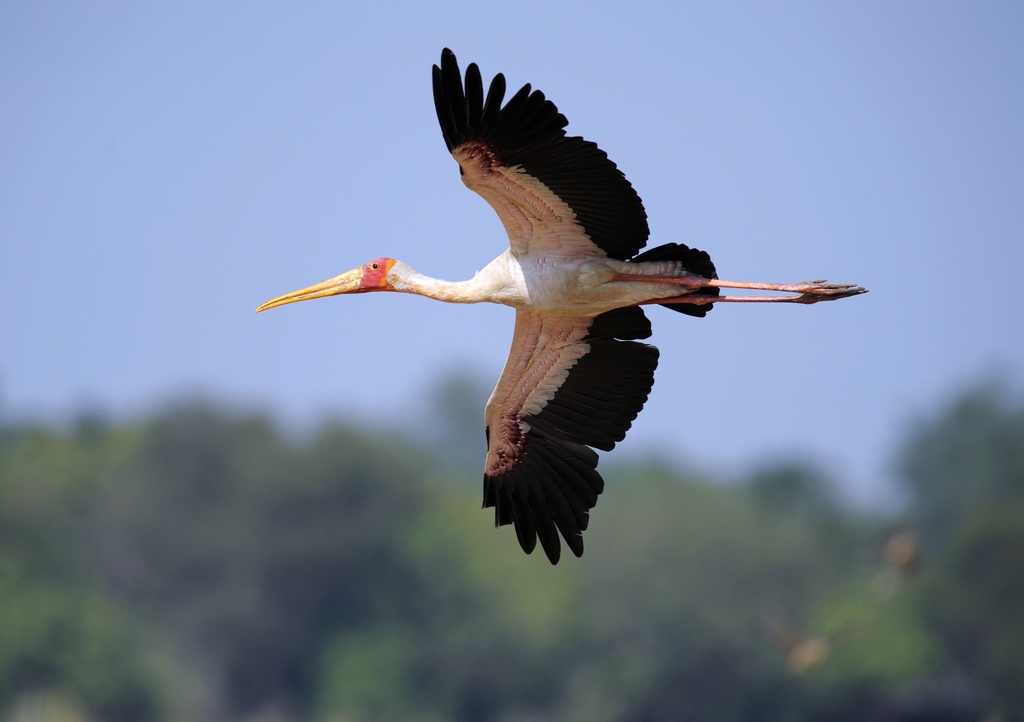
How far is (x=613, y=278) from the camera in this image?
44.4 feet

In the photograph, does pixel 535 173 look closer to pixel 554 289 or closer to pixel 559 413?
pixel 554 289

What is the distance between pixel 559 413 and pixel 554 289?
1.70 m

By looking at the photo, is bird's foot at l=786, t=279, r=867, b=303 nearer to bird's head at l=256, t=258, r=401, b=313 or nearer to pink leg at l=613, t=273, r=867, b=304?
pink leg at l=613, t=273, r=867, b=304

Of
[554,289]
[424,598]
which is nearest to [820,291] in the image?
[554,289]

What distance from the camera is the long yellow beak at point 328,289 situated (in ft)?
47.9

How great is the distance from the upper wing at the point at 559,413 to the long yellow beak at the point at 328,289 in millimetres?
1593

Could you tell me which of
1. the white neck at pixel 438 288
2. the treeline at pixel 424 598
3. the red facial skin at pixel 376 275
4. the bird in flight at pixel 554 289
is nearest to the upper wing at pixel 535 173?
the bird in flight at pixel 554 289

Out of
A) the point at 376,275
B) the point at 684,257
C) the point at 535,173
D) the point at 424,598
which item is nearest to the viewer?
the point at 535,173

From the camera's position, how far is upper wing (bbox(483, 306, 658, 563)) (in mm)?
14516

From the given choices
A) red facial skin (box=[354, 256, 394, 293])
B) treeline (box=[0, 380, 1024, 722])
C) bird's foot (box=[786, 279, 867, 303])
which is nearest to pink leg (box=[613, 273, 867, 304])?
bird's foot (box=[786, 279, 867, 303])

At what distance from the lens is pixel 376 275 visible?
14.5m

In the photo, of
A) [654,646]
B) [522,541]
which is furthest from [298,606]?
[522,541]

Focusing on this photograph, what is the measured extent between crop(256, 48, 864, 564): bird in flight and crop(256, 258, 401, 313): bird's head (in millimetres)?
13

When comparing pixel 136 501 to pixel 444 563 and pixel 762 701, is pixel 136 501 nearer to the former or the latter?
pixel 444 563
